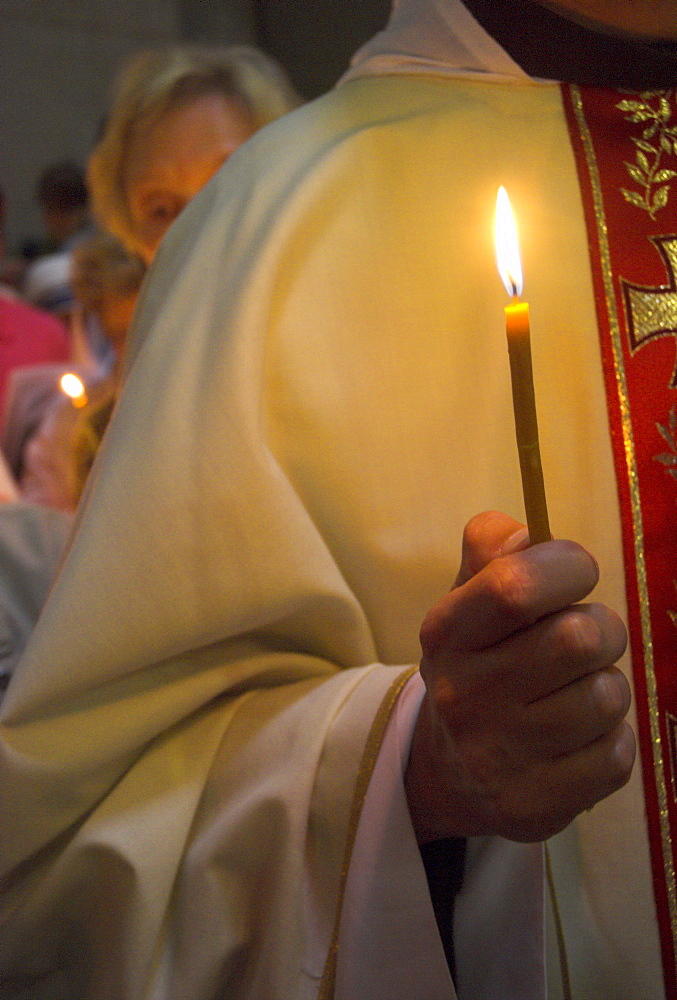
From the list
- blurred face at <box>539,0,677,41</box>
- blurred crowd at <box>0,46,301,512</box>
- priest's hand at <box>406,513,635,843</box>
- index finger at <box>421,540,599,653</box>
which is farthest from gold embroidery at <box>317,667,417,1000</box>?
blurred crowd at <box>0,46,301,512</box>

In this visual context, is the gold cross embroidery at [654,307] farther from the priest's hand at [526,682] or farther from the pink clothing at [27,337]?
the pink clothing at [27,337]

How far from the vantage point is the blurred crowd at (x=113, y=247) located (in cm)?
189

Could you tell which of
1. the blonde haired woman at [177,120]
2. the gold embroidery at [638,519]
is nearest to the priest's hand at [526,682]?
the gold embroidery at [638,519]

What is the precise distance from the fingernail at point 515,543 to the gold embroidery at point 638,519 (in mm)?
302

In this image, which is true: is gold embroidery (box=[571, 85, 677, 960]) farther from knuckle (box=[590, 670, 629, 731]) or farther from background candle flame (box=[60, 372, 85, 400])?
background candle flame (box=[60, 372, 85, 400])

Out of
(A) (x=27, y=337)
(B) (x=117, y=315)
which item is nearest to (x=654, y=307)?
(B) (x=117, y=315)

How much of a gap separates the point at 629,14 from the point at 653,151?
0.48ft

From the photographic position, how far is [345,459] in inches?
39.1

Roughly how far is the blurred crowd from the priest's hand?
112 centimetres

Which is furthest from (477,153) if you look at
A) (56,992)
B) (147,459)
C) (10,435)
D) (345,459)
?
(10,435)

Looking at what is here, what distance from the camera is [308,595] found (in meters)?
0.92

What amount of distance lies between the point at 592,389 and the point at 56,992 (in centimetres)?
86

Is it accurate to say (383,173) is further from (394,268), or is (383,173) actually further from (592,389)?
(592,389)

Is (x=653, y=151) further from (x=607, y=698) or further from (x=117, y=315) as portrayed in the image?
(x=117, y=315)
